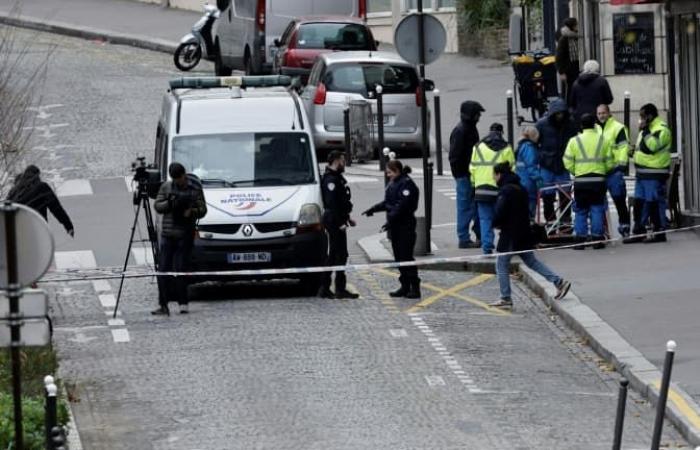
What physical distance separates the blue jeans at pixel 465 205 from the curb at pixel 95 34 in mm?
23679

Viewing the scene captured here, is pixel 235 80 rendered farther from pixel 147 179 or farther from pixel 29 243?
pixel 29 243

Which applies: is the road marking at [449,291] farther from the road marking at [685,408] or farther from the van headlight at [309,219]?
the road marking at [685,408]

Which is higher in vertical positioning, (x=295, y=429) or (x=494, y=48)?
(x=494, y=48)

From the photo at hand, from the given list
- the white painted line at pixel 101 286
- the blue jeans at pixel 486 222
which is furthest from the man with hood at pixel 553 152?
the white painted line at pixel 101 286

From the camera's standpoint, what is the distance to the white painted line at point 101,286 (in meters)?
20.8

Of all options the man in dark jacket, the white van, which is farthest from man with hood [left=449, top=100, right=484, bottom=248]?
the white van

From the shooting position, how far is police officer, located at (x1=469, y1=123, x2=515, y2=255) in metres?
21.1

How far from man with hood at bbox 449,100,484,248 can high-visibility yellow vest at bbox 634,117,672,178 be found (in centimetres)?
199

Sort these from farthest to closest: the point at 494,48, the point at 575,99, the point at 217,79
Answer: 1. the point at 494,48
2. the point at 575,99
3. the point at 217,79

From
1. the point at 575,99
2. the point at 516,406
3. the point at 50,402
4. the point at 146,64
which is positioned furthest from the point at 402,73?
the point at 50,402

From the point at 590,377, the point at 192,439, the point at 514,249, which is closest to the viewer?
the point at 192,439

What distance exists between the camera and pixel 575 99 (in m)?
26.0

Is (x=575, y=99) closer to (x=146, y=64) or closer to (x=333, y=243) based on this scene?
(x=333, y=243)

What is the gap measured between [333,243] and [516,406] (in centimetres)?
561
